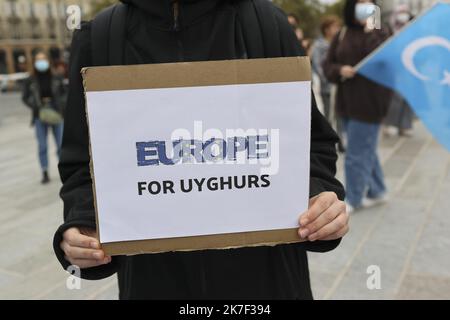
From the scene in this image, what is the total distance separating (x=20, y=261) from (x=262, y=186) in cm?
318

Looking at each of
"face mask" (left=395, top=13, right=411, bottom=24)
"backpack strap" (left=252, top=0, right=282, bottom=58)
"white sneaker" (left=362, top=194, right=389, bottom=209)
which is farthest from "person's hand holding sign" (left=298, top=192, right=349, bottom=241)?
"face mask" (left=395, top=13, right=411, bottom=24)

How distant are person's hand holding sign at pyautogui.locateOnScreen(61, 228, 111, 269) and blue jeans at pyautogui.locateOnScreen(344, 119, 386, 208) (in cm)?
351

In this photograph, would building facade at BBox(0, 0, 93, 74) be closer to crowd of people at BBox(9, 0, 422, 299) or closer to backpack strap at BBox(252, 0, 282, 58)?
crowd of people at BBox(9, 0, 422, 299)

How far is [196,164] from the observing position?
40.9 inches

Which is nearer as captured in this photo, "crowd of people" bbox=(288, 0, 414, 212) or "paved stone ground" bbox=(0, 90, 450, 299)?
"paved stone ground" bbox=(0, 90, 450, 299)

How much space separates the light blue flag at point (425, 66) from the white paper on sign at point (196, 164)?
7.03ft

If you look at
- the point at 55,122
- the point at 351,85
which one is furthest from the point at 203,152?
the point at 55,122

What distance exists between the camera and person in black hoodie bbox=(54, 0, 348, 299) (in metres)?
1.11

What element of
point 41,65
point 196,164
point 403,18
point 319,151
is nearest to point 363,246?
point 319,151

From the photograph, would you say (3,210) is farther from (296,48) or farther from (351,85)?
(296,48)

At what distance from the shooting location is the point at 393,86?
350 centimetres

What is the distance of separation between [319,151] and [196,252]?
431 millimetres

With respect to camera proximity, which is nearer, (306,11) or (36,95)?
(36,95)

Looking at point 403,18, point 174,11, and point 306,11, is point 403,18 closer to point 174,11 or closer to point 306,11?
point 174,11
